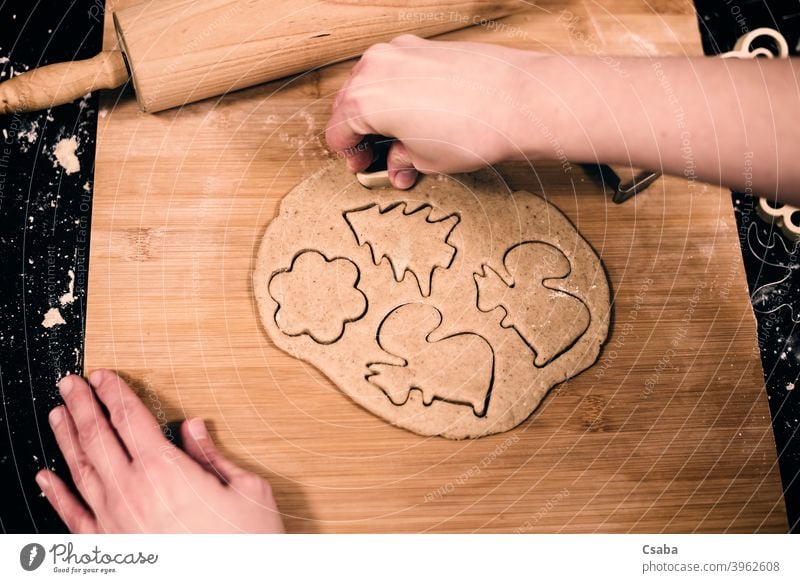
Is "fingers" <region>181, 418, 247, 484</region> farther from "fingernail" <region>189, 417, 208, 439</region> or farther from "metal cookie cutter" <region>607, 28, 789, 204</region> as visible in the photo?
"metal cookie cutter" <region>607, 28, 789, 204</region>

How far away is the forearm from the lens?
0.77m

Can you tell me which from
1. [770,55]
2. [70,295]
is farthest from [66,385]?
[770,55]

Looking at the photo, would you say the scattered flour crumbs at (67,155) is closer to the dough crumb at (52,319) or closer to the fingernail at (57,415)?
the dough crumb at (52,319)

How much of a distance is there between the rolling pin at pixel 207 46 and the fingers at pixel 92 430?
1.50 ft

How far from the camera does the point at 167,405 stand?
891 mm

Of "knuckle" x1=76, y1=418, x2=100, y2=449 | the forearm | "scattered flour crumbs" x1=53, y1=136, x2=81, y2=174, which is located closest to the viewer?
the forearm

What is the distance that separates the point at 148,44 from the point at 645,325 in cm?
92

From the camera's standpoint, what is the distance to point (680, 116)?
2.58ft

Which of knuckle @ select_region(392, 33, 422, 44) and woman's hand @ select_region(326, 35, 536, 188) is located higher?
knuckle @ select_region(392, 33, 422, 44)

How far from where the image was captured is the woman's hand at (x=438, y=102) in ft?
2.68

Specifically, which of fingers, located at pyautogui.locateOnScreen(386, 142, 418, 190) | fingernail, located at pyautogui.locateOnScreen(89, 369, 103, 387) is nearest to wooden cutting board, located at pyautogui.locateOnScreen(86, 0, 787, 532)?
fingernail, located at pyautogui.locateOnScreen(89, 369, 103, 387)

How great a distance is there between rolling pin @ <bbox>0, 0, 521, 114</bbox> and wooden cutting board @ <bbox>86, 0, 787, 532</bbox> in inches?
1.9

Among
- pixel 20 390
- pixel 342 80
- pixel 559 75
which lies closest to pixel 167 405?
pixel 20 390
